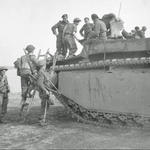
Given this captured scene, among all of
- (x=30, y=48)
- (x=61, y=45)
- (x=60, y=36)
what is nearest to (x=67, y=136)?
(x=30, y=48)

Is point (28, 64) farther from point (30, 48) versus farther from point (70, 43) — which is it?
point (70, 43)

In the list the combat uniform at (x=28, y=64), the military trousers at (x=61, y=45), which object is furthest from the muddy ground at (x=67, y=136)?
the military trousers at (x=61, y=45)

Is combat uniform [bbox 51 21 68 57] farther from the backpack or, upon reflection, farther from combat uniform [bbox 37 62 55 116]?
combat uniform [bbox 37 62 55 116]

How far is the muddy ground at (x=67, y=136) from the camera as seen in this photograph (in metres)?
6.50

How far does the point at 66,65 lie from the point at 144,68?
92.6 inches

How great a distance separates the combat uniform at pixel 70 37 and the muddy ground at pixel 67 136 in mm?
2776

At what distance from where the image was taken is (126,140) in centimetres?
692

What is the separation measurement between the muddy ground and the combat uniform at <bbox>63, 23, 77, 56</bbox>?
2.78 metres

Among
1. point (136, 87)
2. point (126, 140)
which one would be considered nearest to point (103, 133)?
point (126, 140)

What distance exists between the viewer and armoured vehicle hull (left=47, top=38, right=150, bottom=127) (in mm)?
8117

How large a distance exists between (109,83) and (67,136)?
2029 mm

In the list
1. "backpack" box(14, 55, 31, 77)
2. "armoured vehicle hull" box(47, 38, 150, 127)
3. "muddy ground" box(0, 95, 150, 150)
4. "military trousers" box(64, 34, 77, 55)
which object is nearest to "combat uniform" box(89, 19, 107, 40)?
"armoured vehicle hull" box(47, 38, 150, 127)

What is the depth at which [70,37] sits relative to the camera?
1105 cm

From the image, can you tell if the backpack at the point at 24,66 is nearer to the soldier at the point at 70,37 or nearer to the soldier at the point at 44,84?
the soldier at the point at 44,84
